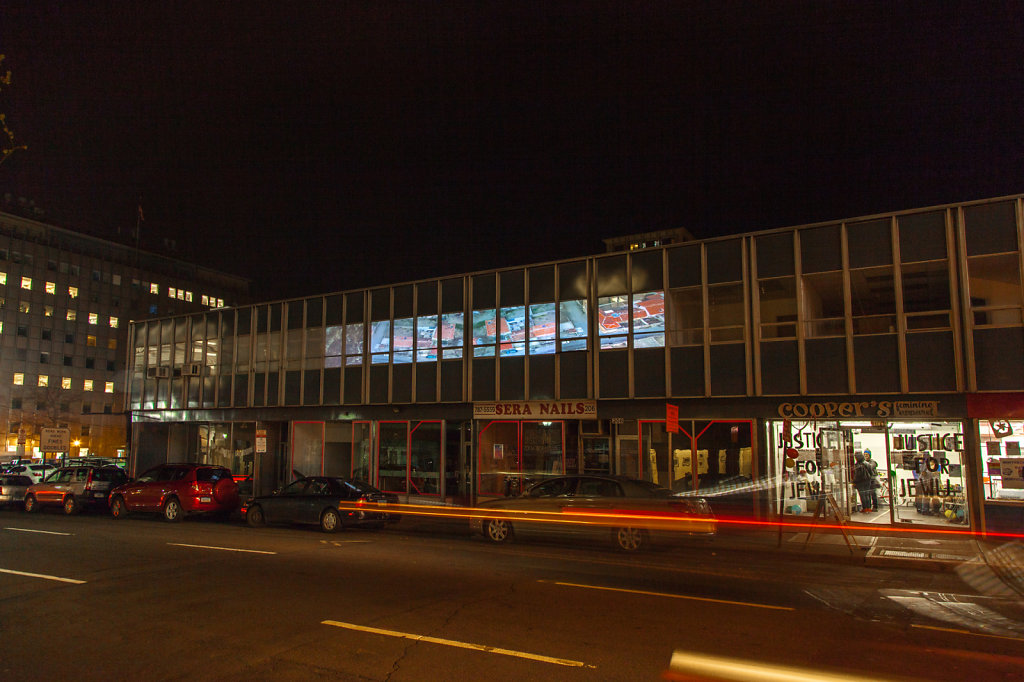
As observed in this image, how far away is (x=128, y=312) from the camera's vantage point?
290 feet

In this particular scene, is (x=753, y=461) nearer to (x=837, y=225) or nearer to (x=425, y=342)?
(x=837, y=225)

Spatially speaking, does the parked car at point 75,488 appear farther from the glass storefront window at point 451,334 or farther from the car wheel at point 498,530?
the car wheel at point 498,530

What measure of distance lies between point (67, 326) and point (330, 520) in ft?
265

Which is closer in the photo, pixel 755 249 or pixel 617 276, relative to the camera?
pixel 755 249

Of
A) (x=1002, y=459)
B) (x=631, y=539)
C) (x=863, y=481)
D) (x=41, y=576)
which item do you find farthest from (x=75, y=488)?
(x=1002, y=459)

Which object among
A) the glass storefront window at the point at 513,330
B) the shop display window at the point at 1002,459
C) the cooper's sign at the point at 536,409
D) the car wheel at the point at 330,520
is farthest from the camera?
the glass storefront window at the point at 513,330

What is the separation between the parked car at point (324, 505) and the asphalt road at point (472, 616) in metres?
4.01

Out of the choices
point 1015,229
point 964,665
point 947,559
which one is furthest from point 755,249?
point 964,665

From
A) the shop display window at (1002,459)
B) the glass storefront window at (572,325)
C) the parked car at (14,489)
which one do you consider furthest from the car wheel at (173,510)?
the shop display window at (1002,459)

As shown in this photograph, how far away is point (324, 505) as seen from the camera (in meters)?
17.2

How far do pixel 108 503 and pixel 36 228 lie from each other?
75.9 metres

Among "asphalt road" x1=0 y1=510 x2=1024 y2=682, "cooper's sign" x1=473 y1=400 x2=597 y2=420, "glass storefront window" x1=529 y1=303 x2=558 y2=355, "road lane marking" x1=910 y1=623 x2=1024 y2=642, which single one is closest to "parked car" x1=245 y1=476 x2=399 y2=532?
"asphalt road" x1=0 y1=510 x2=1024 y2=682

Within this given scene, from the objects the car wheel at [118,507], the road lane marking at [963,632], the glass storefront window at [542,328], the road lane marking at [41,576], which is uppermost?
the glass storefront window at [542,328]

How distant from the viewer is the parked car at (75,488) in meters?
22.4
